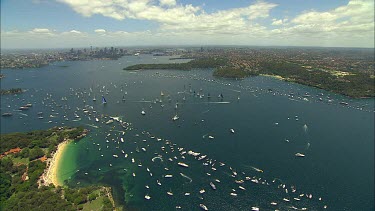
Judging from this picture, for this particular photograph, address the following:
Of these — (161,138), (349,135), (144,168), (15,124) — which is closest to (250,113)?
(349,135)

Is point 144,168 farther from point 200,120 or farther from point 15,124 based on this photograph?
point 15,124

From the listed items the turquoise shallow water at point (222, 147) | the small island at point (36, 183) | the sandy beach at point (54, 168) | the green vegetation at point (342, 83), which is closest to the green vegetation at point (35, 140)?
the small island at point (36, 183)

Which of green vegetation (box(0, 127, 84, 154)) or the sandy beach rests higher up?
green vegetation (box(0, 127, 84, 154))

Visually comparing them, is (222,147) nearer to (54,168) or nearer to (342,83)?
(54,168)

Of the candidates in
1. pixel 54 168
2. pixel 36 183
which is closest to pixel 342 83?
pixel 54 168

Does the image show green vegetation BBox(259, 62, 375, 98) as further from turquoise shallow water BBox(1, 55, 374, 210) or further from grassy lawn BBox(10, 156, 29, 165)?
grassy lawn BBox(10, 156, 29, 165)

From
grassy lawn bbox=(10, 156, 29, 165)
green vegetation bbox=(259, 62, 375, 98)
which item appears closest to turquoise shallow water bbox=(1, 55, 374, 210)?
grassy lawn bbox=(10, 156, 29, 165)

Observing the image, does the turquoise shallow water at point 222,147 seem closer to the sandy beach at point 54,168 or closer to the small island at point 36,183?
the sandy beach at point 54,168
